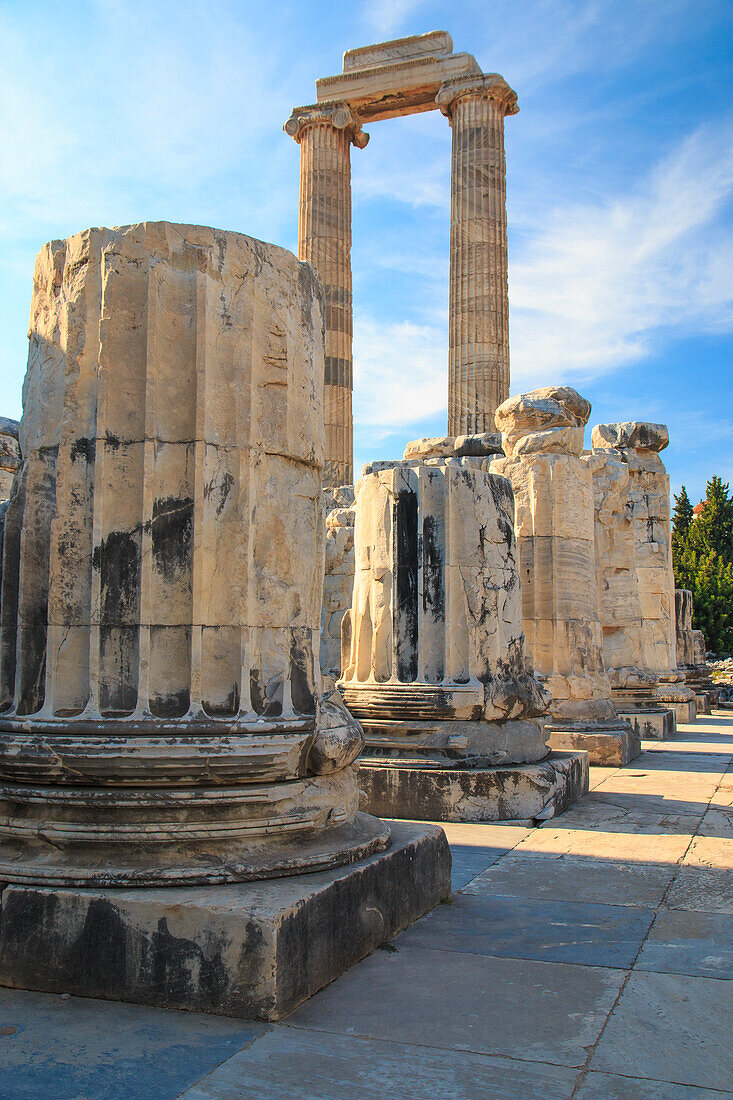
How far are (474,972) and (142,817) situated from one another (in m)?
1.17

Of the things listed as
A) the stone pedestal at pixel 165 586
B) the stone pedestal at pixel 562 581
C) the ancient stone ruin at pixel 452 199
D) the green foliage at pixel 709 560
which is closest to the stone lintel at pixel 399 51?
the ancient stone ruin at pixel 452 199

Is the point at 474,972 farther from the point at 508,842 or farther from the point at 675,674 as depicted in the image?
the point at 675,674

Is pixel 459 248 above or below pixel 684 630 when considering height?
above

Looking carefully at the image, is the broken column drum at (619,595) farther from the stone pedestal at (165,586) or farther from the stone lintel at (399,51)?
the stone lintel at (399,51)

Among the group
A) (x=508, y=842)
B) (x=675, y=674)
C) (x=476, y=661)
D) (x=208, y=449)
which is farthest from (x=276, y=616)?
(x=675, y=674)

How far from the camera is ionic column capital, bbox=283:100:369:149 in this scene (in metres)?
26.2

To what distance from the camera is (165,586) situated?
10.8 ft

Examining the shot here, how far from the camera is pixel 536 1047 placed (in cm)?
251

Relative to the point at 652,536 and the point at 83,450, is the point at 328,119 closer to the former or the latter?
the point at 652,536

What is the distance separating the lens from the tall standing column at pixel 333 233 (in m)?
24.6

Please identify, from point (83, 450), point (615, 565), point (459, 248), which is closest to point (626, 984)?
point (83, 450)

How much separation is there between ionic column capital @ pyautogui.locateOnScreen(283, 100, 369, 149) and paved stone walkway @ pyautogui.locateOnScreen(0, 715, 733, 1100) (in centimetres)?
2560

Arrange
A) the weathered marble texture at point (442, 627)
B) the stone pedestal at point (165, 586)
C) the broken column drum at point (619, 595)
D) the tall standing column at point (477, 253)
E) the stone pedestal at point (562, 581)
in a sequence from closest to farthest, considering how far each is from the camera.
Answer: the stone pedestal at point (165, 586), the weathered marble texture at point (442, 627), the stone pedestal at point (562, 581), the broken column drum at point (619, 595), the tall standing column at point (477, 253)

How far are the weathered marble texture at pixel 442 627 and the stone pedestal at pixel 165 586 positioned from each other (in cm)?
241
